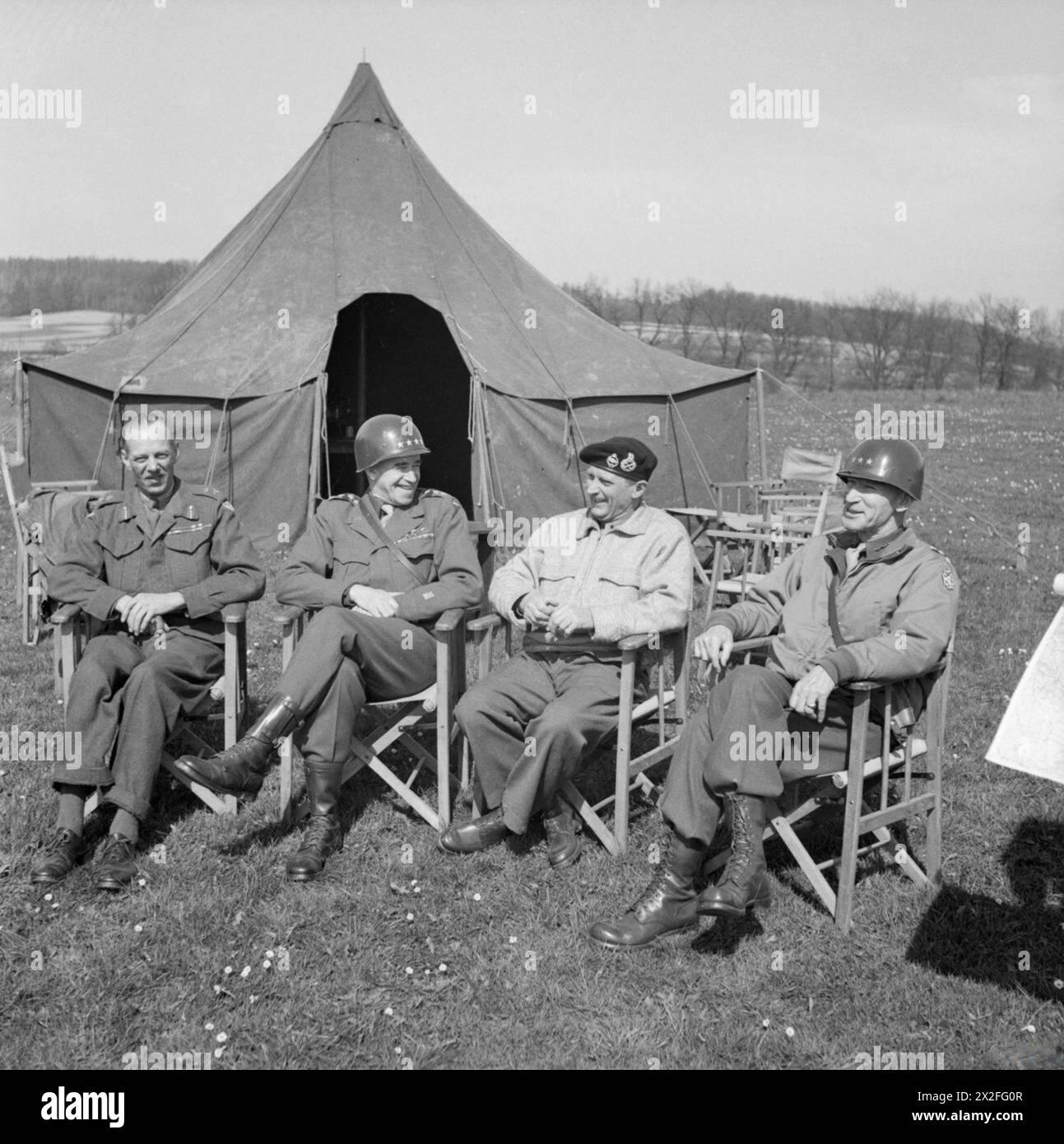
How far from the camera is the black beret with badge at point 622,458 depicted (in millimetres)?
3945

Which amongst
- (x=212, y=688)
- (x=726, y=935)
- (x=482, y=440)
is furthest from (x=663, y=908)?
(x=482, y=440)

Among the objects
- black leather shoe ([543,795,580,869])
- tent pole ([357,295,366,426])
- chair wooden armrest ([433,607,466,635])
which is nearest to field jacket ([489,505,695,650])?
chair wooden armrest ([433,607,466,635])

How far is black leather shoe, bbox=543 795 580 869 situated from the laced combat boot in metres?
0.73

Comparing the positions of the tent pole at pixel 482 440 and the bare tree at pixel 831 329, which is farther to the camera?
the bare tree at pixel 831 329

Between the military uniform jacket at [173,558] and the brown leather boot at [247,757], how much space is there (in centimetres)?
59

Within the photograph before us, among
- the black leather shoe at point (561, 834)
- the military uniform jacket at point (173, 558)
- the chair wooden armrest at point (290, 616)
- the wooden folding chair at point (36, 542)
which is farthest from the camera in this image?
the wooden folding chair at point (36, 542)

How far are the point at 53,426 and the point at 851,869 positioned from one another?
737cm

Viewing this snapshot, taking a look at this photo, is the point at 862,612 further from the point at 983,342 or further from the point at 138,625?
the point at 983,342

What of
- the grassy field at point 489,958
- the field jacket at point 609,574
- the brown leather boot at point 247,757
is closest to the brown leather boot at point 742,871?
the grassy field at point 489,958

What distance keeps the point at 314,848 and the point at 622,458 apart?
174cm

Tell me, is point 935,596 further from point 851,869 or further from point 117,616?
point 117,616

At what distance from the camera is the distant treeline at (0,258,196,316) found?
15411 mm

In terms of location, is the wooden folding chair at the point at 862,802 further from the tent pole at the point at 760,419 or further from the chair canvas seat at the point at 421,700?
the tent pole at the point at 760,419

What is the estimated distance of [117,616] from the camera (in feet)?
13.1
